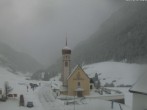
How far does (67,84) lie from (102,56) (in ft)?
486

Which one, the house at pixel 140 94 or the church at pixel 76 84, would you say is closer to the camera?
the house at pixel 140 94

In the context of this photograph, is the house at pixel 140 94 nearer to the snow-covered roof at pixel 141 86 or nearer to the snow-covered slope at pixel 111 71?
the snow-covered roof at pixel 141 86

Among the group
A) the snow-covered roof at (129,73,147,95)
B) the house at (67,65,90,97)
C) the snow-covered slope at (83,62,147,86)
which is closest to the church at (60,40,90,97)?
the house at (67,65,90,97)

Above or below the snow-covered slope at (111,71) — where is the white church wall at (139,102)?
below

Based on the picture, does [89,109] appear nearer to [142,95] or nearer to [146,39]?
[142,95]

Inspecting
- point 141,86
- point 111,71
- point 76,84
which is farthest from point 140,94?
point 111,71

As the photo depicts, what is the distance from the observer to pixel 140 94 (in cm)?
1051

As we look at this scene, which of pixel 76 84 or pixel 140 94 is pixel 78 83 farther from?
pixel 140 94

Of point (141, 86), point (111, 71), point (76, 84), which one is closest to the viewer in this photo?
point (141, 86)

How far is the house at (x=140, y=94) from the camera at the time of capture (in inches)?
410

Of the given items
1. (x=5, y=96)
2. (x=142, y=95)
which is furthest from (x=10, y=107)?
(x=142, y=95)

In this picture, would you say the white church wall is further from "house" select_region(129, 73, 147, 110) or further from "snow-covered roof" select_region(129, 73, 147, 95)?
"snow-covered roof" select_region(129, 73, 147, 95)

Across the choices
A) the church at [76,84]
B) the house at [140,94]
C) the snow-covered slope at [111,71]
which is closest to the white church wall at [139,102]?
the house at [140,94]

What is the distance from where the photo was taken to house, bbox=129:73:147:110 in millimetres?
10414
